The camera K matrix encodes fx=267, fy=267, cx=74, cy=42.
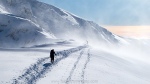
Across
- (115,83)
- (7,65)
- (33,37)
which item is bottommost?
(115,83)

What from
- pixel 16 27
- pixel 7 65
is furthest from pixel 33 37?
pixel 7 65

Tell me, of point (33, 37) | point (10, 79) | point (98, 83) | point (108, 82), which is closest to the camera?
point (10, 79)

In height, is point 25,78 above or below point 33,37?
below

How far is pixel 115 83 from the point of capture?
32281mm

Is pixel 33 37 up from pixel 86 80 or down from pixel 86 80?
up

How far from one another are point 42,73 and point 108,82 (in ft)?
25.7

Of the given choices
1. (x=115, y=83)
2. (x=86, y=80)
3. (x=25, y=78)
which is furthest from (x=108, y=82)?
(x=25, y=78)

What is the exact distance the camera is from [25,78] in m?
26.5

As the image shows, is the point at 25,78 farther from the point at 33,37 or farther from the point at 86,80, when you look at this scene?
the point at 33,37

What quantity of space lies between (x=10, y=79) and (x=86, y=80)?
27.2 feet

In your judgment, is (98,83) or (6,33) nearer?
(98,83)

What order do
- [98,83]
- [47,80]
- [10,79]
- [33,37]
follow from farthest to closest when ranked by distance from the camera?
[33,37], [98,83], [47,80], [10,79]

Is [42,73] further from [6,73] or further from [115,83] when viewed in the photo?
[115,83]

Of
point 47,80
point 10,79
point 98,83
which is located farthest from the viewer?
point 98,83
